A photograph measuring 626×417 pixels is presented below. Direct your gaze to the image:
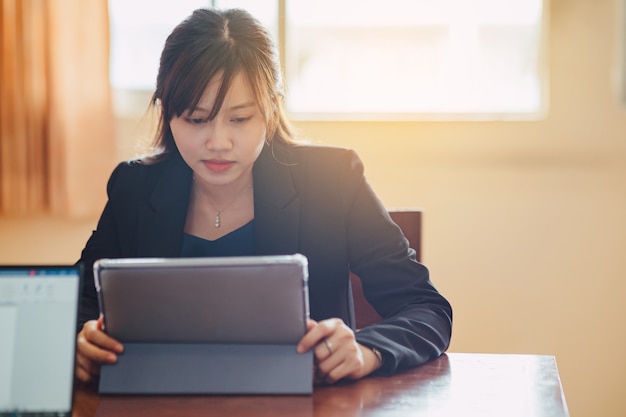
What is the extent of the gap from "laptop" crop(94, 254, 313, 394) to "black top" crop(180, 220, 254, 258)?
0.49 m

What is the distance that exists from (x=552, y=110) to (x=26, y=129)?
1.84 meters

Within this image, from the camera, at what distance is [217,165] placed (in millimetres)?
1505

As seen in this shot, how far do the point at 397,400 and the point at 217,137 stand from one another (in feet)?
1.91

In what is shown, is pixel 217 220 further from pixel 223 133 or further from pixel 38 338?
pixel 38 338

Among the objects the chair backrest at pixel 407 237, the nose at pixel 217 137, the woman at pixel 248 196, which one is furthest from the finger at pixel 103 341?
the chair backrest at pixel 407 237

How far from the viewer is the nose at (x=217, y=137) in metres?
1.46

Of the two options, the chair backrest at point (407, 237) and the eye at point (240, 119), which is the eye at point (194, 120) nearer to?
the eye at point (240, 119)

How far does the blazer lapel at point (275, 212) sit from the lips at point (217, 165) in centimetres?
13

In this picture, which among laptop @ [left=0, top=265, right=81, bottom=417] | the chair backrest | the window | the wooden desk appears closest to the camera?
laptop @ [left=0, top=265, right=81, bottom=417]

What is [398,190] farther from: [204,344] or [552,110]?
[204,344]

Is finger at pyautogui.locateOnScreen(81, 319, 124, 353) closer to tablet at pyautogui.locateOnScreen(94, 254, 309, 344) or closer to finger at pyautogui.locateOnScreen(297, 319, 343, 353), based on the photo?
tablet at pyautogui.locateOnScreen(94, 254, 309, 344)

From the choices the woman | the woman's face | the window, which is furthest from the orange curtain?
the woman's face

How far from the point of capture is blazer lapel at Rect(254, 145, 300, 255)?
1.59 metres

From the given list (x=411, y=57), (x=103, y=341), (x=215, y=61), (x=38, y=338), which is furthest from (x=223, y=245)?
(x=411, y=57)
